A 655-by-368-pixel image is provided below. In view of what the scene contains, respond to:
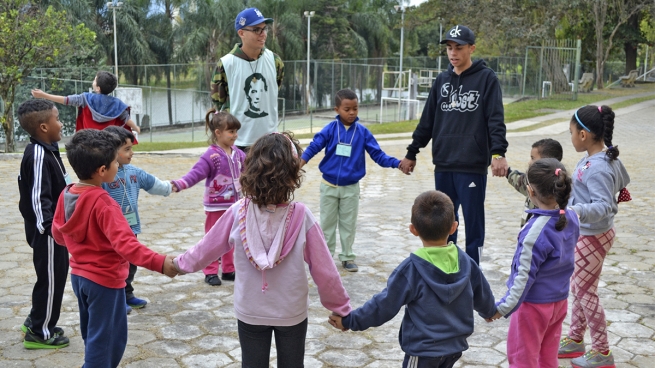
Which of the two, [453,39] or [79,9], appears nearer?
[453,39]

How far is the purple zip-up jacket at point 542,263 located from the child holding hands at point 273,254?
81 cm

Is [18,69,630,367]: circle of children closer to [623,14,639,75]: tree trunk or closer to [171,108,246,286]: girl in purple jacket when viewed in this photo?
[171,108,246,286]: girl in purple jacket

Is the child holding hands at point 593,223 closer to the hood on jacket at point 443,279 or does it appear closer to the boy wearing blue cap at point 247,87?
the hood on jacket at point 443,279

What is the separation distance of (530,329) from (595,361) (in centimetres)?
87

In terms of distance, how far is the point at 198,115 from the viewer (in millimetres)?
31578

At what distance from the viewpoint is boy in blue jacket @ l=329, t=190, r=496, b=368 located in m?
2.93

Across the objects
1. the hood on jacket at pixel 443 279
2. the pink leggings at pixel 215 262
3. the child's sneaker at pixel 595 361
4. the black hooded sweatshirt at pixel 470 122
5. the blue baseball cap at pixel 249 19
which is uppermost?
the blue baseball cap at pixel 249 19

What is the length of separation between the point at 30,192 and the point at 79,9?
35759mm

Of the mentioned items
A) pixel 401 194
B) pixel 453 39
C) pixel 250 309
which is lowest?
pixel 401 194

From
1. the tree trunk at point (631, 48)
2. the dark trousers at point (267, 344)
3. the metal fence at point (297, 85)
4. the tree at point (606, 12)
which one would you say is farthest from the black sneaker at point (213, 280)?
the tree trunk at point (631, 48)

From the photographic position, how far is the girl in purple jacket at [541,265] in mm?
3336

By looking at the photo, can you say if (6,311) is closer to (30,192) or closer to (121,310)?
(30,192)

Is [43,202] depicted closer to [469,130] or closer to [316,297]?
[316,297]

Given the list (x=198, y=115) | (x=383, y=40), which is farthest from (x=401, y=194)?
(x=383, y=40)
